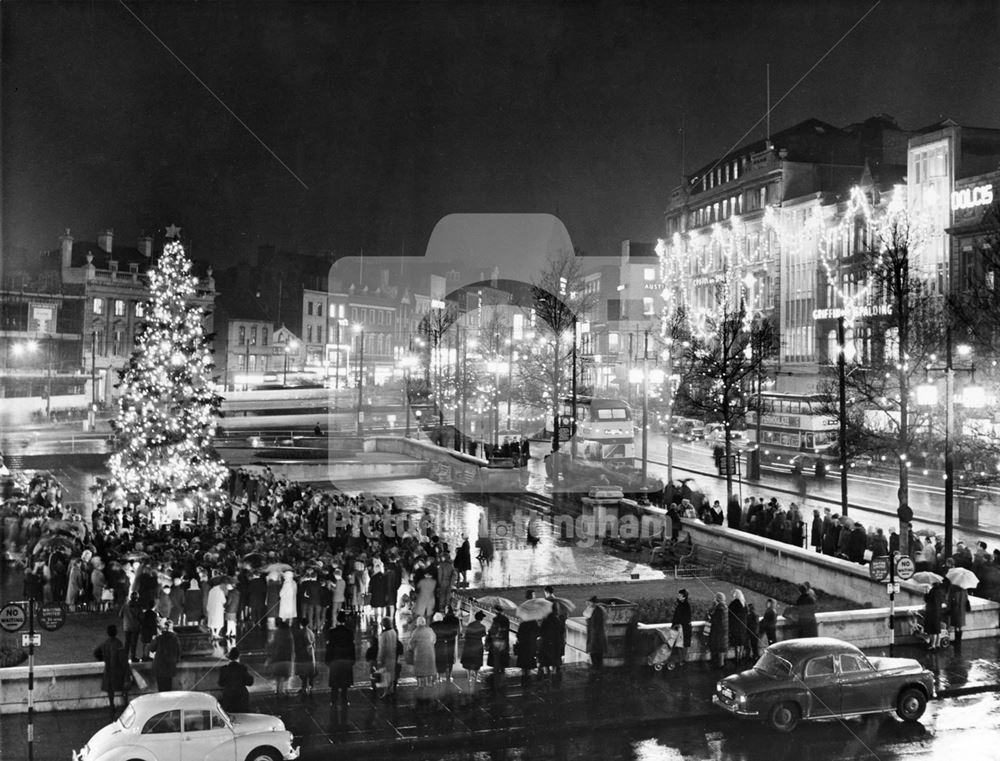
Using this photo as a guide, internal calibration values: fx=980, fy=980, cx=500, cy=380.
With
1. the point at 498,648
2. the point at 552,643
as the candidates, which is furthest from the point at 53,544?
the point at 552,643

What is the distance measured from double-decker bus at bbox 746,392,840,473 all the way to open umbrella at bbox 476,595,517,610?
1052 inches

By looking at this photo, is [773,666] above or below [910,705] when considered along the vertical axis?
above

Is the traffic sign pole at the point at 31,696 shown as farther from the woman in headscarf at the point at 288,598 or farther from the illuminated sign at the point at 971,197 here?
the illuminated sign at the point at 971,197

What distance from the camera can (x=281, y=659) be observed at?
1344 centimetres

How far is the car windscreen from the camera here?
12.7m

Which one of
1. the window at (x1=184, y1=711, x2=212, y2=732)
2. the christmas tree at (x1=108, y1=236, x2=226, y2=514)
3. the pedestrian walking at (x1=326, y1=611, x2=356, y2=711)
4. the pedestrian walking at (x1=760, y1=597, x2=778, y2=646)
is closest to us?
the window at (x1=184, y1=711, x2=212, y2=732)

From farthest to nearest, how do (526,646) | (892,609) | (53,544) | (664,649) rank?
(53,544) → (892,609) → (664,649) → (526,646)

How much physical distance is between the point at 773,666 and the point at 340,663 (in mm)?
5639

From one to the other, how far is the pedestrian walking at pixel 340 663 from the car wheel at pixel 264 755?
1930 millimetres

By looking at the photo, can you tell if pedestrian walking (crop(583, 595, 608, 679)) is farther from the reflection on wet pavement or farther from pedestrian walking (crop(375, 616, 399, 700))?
the reflection on wet pavement

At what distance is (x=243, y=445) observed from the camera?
141 ft

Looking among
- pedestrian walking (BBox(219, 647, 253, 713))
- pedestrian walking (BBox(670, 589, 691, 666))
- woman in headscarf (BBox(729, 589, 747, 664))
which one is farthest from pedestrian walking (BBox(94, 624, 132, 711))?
woman in headscarf (BBox(729, 589, 747, 664))

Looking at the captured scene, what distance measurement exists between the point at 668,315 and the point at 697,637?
189ft

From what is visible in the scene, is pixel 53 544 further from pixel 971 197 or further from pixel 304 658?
pixel 971 197
